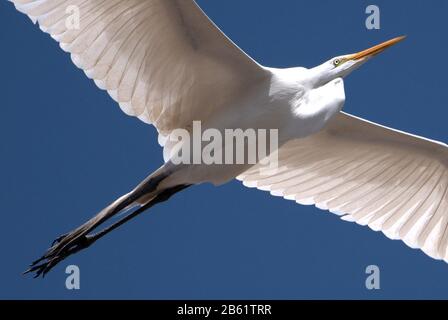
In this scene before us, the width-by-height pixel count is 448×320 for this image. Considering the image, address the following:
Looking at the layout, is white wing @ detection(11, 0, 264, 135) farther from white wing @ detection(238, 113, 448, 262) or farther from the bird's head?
white wing @ detection(238, 113, 448, 262)

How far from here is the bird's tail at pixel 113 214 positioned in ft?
35.1

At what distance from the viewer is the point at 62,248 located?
1081 centimetres

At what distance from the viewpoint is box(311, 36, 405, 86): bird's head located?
34.8 feet

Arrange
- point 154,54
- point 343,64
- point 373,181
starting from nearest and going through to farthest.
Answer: point 154,54, point 343,64, point 373,181

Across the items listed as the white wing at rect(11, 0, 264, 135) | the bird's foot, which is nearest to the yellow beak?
the white wing at rect(11, 0, 264, 135)

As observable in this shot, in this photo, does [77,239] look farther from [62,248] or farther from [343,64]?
[343,64]

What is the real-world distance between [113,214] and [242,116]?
1.66 m

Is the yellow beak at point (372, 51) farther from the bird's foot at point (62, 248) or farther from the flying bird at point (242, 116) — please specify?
the bird's foot at point (62, 248)

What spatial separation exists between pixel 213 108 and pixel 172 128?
0.47 metres

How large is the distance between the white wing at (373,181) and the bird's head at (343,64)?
3.75 ft

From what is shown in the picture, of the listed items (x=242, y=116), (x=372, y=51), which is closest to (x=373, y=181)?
(x=372, y=51)

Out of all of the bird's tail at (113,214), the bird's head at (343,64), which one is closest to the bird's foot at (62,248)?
the bird's tail at (113,214)

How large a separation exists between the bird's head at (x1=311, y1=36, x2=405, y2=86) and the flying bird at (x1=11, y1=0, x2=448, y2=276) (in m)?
0.01

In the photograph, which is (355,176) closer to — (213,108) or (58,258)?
(213,108)
